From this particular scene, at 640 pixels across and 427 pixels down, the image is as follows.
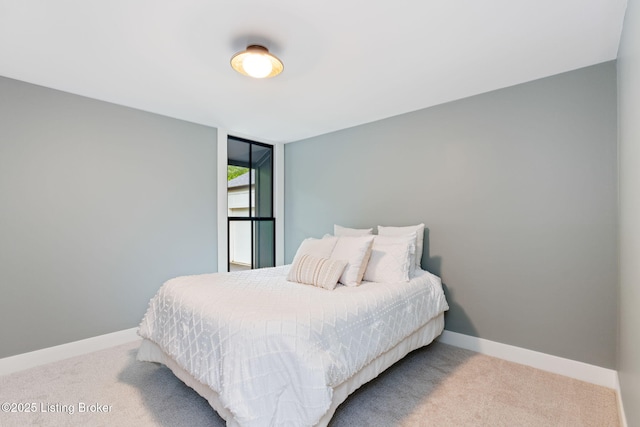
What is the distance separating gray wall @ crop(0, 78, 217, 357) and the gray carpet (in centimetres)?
53

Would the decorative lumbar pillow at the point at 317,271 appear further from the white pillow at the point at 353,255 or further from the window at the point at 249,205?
the window at the point at 249,205

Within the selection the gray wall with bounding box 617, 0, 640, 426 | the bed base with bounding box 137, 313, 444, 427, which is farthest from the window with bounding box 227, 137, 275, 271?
the gray wall with bounding box 617, 0, 640, 426

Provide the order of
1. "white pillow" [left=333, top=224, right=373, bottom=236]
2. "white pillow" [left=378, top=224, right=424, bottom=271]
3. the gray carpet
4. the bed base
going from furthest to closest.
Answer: "white pillow" [left=333, top=224, right=373, bottom=236] < "white pillow" [left=378, top=224, right=424, bottom=271] < the gray carpet < the bed base

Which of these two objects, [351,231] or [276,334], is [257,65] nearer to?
[276,334]

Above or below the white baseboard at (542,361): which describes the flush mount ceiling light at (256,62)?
above

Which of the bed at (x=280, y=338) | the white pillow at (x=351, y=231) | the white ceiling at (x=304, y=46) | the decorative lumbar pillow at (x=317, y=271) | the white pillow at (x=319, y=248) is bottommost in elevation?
the bed at (x=280, y=338)

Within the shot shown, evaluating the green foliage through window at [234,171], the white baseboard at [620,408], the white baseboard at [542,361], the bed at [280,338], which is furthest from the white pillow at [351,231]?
the white baseboard at [620,408]

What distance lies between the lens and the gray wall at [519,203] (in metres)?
2.31

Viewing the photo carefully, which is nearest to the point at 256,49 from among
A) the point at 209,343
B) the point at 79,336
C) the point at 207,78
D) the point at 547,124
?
the point at 207,78

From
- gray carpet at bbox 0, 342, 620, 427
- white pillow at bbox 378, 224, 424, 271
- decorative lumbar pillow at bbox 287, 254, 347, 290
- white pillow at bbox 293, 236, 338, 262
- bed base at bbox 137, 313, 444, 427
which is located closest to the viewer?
bed base at bbox 137, 313, 444, 427

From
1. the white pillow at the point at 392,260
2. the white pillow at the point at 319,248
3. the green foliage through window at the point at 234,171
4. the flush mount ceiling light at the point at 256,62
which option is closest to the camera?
the flush mount ceiling light at the point at 256,62

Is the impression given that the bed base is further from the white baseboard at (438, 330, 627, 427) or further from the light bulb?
the light bulb

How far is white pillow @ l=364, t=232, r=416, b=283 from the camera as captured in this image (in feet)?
8.61

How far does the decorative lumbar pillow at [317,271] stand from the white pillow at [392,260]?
303 mm
